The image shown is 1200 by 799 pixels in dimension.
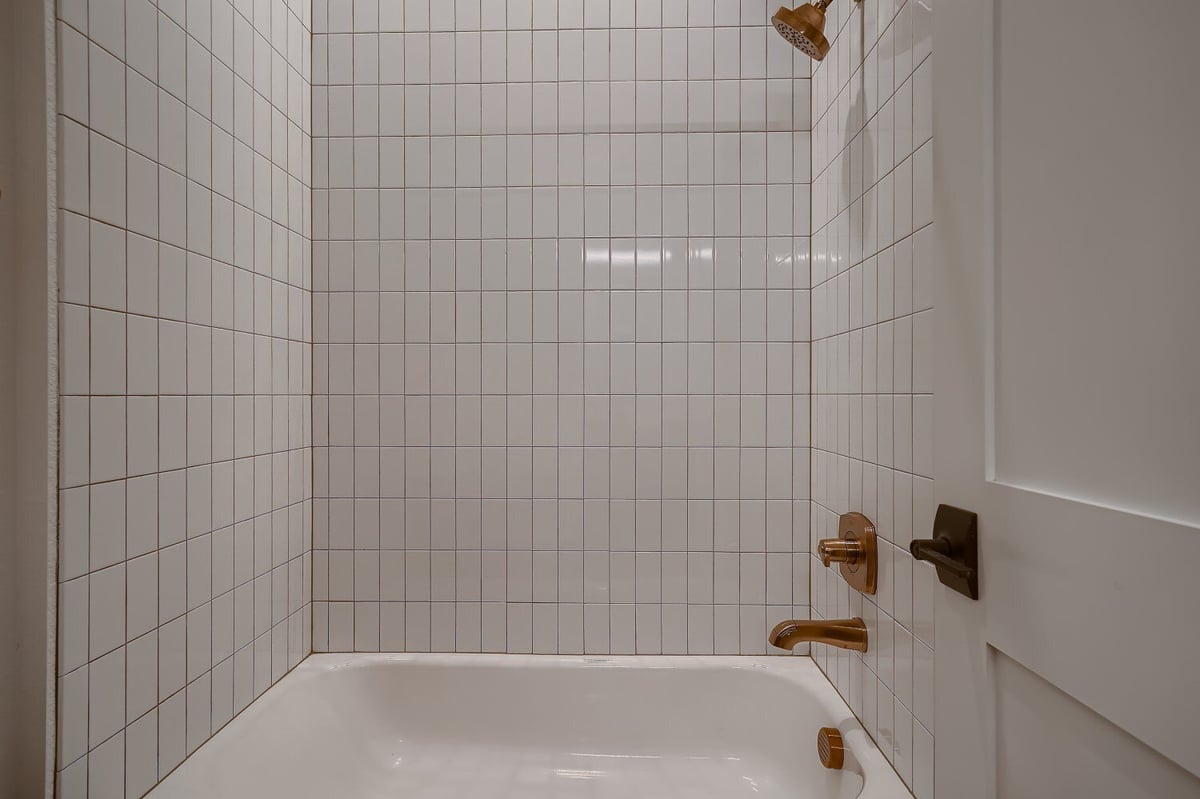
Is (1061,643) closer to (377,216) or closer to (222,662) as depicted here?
(222,662)

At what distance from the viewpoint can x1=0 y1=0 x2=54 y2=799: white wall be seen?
2.75ft

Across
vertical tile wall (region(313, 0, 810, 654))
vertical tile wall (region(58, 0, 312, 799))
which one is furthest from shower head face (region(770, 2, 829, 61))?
vertical tile wall (region(58, 0, 312, 799))

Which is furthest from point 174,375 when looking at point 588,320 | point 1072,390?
point 1072,390

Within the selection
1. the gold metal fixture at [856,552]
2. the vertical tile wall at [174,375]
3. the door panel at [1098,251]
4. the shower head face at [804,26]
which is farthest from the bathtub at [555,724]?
the shower head face at [804,26]

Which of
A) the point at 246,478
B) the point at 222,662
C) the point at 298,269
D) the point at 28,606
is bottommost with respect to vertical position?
the point at 222,662

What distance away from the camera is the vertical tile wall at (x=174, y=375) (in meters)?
0.90

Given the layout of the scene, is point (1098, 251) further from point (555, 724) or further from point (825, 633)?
point (555, 724)

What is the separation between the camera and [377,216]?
5.34ft

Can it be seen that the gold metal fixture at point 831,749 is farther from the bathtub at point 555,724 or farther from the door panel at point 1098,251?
the door panel at point 1098,251

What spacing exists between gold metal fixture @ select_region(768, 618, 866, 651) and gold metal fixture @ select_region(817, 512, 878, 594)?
79 millimetres

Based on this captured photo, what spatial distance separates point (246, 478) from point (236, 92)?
0.81 meters

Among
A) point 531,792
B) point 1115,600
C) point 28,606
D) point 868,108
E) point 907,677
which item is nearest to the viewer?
point 1115,600

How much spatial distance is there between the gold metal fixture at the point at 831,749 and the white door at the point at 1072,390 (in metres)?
0.49

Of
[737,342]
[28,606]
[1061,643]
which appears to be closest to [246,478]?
[28,606]
